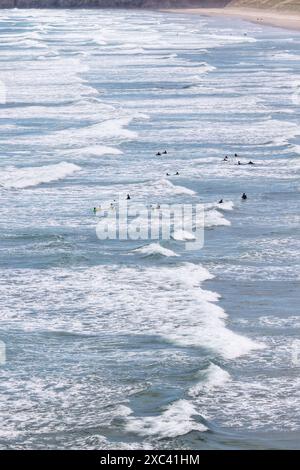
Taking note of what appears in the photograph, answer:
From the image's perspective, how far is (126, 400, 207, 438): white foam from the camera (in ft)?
66.2

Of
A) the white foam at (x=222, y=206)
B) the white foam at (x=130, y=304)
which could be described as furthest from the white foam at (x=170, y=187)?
the white foam at (x=130, y=304)

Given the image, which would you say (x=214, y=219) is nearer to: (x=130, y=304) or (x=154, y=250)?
(x=154, y=250)

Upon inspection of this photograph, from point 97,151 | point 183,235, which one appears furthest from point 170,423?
point 97,151

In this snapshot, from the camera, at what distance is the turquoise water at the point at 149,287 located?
20906 mm

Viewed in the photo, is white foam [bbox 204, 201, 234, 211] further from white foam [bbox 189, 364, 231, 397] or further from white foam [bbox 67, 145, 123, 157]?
white foam [bbox 189, 364, 231, 397]

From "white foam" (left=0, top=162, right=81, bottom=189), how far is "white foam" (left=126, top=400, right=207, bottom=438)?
23233mm

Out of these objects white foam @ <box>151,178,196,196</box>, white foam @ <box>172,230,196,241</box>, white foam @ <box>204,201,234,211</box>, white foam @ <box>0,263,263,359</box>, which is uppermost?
white foam @ <box>151,178,196,196</box>
